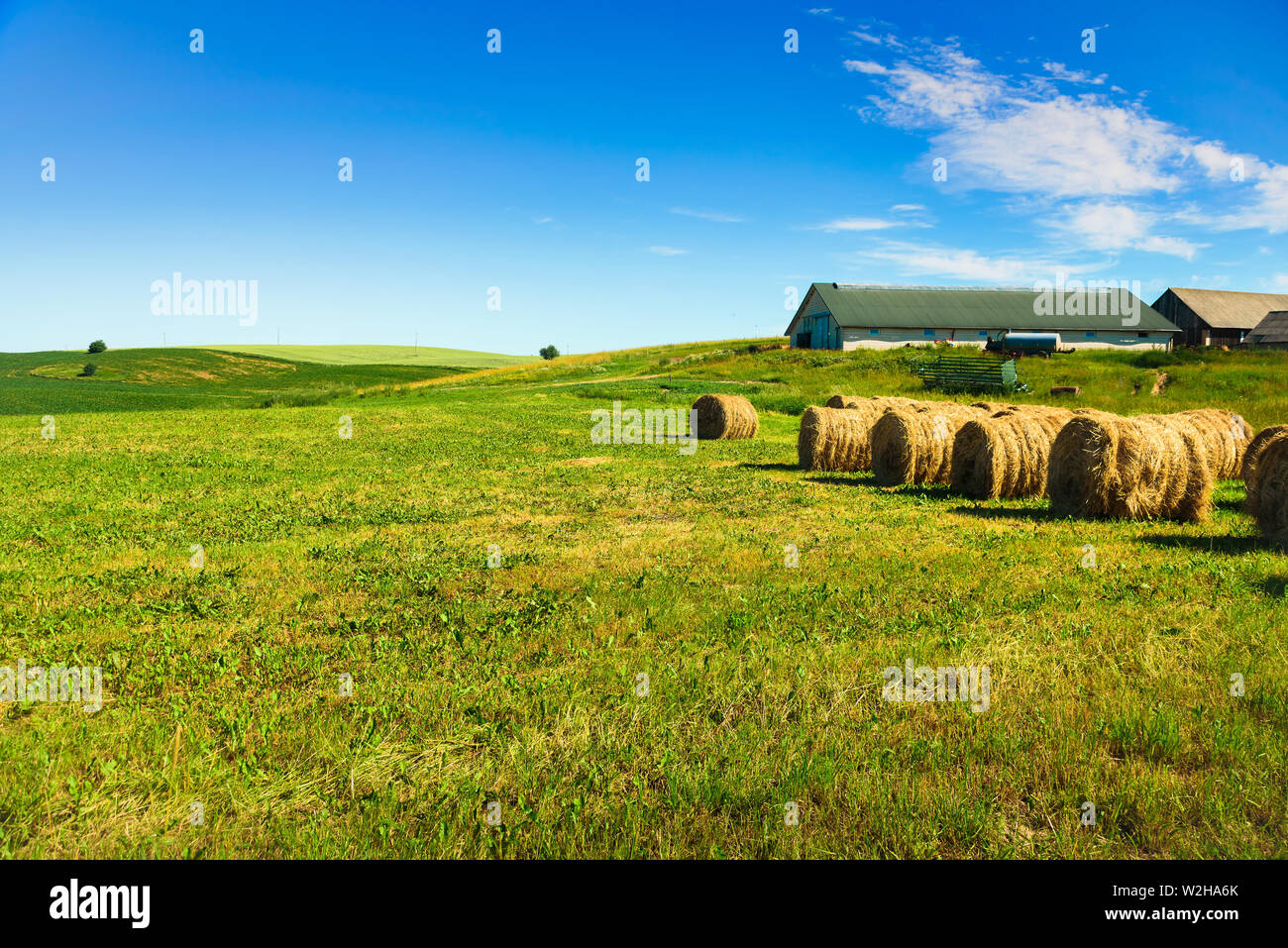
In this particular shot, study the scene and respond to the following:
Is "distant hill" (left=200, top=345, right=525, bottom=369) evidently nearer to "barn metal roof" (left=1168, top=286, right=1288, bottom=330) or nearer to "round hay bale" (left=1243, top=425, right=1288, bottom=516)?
"barn metal roof" (left=1168, top=286, right=1288, bottom=330)

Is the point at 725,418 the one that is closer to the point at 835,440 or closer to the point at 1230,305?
the point at 835,440

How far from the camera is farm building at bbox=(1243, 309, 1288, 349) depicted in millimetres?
77500

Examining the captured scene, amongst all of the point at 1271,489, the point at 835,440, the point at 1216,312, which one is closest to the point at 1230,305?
the point at 1216,312

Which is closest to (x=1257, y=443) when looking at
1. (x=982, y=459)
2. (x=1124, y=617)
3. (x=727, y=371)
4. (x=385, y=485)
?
(x=982, y=459)

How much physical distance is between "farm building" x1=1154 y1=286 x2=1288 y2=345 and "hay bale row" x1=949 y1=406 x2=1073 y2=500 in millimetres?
90360

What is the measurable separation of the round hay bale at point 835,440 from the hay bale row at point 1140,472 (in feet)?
22.5

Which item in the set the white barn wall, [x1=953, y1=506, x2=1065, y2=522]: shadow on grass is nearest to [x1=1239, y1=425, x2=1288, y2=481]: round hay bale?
[x1=953, y1=506, x2=1065, y2=522]: shadow on grass

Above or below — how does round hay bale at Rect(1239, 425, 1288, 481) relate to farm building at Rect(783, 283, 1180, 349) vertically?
below

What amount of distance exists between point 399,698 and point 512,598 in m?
2.80

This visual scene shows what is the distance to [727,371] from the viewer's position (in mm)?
66500

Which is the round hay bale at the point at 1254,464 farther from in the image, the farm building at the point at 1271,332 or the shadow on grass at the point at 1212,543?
the farm building at the point at 1271,332

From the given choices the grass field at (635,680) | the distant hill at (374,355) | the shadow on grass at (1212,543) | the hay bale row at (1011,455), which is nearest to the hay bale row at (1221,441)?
the grass field at (635,680)

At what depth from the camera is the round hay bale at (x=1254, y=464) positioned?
1105 centimetres

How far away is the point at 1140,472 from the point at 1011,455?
2703 millimetres
